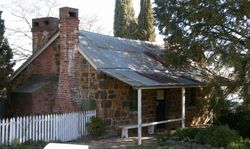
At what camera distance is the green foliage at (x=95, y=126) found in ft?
51.5

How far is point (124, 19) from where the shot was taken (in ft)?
115

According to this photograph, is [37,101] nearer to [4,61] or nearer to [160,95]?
[4,61]

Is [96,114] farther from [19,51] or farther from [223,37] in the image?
[19,51]

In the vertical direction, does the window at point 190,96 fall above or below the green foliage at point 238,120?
above

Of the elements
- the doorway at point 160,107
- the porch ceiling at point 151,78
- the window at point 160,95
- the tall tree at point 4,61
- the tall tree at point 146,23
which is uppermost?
the tall tree at point 146,23

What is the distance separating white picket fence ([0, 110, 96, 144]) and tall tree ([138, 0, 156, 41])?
51.0ft

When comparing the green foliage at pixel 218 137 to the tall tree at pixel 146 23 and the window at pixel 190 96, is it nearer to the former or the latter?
the window at pixel 190 96

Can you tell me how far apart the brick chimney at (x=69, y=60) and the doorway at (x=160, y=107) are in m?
4.08

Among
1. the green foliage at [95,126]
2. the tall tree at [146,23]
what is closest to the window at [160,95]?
the green foliage at [95,126]

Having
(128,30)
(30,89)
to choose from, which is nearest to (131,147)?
(30,89)

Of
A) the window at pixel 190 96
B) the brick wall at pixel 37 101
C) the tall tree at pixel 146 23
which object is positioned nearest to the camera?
the brick wall at pixel 37 101

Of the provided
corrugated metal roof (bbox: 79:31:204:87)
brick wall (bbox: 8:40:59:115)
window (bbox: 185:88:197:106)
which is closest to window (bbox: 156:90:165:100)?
corrugated metal roof (bbox: 79:31:204:87)

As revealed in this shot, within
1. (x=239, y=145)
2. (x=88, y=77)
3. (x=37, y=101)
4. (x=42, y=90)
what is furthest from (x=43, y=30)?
(x=239, y=145)

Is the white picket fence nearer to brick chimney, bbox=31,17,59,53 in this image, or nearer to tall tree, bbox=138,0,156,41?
brick chimney, bbox=31,17,59,53
